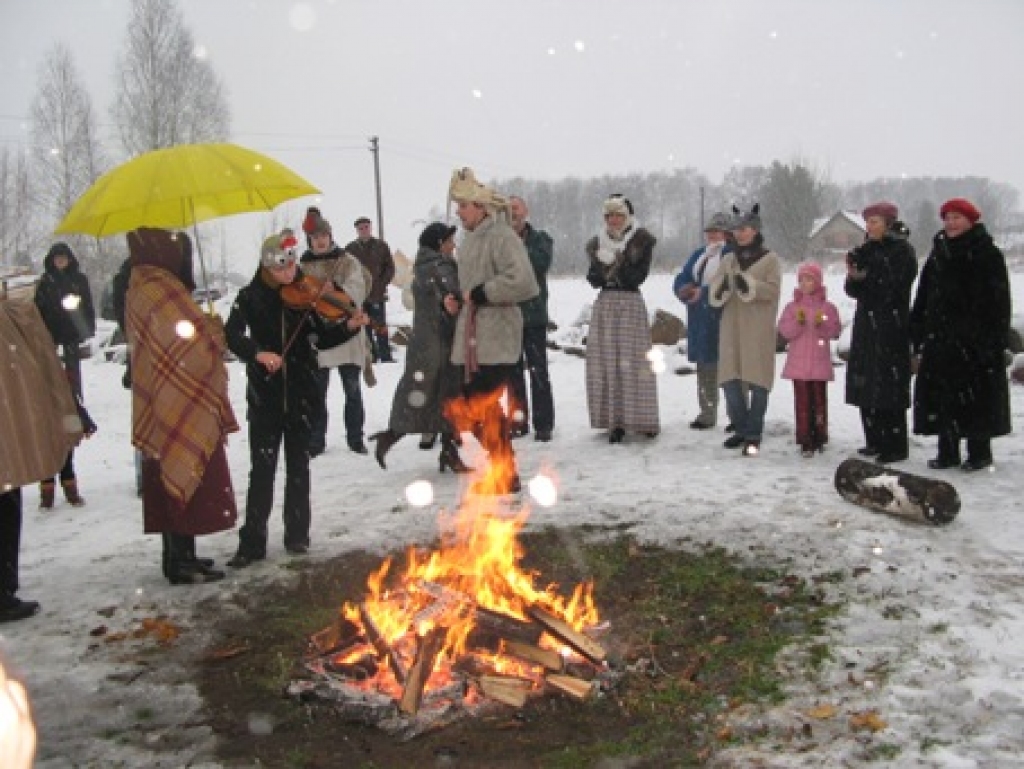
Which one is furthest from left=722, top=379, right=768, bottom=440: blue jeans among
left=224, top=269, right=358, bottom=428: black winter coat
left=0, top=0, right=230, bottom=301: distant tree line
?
left=0, top=0, right=230, bottom=301: distant tree line

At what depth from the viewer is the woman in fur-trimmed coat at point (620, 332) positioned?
8734 mm

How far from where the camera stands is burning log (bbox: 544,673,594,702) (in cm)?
389

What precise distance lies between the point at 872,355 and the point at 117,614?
626 centimetres

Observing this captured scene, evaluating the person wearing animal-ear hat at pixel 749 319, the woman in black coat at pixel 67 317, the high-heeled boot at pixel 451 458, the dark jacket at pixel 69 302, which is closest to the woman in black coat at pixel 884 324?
the person wearing animal-ear hat at pixel 749 319

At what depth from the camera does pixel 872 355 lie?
25.3ft

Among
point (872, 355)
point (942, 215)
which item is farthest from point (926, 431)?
point (942, 215)

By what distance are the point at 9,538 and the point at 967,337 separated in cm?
712

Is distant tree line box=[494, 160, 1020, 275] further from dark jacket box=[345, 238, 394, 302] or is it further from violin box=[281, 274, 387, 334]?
violin box=[281, 274, 387, 334]

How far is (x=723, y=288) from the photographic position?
28.2 ft

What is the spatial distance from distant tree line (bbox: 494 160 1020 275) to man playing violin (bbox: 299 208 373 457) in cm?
4910

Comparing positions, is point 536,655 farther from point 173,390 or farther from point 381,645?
point 173,390

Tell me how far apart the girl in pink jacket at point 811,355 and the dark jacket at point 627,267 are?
4.76 feet

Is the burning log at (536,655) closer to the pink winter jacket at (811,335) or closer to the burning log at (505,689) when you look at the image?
the burning log at (505,689)

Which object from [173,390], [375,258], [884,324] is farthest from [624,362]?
[375,258]
